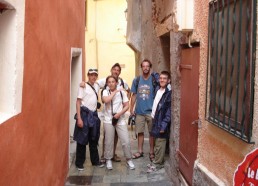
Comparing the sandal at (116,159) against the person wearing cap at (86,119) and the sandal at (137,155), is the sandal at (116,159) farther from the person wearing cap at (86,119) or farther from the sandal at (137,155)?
the person wearing cap at (86,119)

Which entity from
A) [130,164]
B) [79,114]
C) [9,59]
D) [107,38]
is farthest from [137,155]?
[107,38]

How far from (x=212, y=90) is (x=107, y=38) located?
48.0 ft

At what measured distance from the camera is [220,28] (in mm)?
3516

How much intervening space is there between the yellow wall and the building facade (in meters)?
11.5

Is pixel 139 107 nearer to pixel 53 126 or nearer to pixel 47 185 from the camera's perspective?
pixel 53 126

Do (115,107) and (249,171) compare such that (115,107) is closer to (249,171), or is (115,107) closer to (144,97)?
(144,97)

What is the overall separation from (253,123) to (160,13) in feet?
16.3

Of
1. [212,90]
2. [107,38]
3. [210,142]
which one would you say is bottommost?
[210,142]

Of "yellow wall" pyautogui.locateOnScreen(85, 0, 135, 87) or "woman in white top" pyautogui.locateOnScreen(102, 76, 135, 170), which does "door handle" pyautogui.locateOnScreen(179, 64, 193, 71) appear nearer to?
"woman in white top" pyautogui.locateOnScreen(102, 76, 135, 170)

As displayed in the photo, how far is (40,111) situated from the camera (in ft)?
12.6

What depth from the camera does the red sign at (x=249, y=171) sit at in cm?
230

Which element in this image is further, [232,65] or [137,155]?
[137,155]

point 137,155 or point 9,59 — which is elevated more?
point 9,59

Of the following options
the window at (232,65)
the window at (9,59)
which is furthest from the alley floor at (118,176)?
the window at (9,59)
